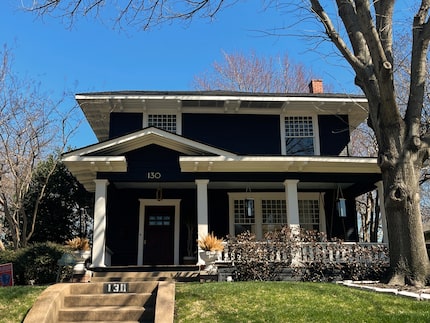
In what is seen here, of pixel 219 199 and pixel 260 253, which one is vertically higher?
pixel 219 199

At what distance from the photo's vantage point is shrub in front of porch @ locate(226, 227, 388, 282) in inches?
442

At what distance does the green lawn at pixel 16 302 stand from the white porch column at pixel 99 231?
3942 millimetres

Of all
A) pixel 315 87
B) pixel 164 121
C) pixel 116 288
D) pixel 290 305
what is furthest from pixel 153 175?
pixel 315 87

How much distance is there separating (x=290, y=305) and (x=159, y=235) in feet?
28.4

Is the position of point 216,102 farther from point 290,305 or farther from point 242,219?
point 290,305

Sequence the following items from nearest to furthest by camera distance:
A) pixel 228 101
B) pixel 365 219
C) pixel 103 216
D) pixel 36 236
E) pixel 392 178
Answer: pixel 392 178 → pixel 103 216 → pixel 228 101 → pixel 36 236 → pixel 365 219

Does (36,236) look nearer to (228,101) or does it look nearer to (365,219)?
(228,101)

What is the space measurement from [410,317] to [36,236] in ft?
54.5

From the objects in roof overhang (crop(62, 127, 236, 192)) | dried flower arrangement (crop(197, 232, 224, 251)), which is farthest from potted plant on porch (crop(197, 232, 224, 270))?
roof overhang (crop(62, 127, 236, 192))

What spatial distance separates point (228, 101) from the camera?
1513 cm

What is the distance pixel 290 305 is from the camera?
7.10 m

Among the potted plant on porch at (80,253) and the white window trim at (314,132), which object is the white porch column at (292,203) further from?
the potted plant on porch at (80,253)

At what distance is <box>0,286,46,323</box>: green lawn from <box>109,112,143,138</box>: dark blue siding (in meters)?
7.84

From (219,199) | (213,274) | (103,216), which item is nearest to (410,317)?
(213,274)
